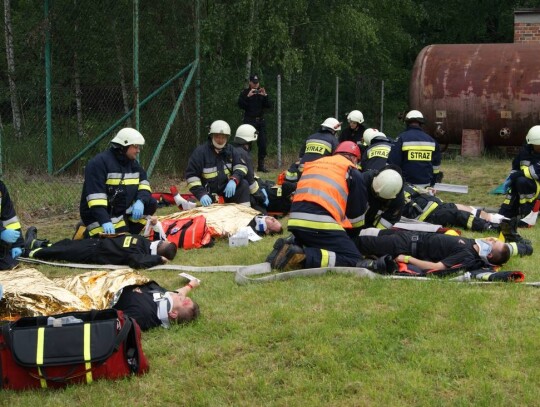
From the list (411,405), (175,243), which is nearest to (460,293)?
(411,405)

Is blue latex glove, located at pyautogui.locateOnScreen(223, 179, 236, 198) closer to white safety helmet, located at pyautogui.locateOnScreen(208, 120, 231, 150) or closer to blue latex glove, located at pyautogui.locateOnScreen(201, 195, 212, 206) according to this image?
blue latex glove, located at pyautogui.locateOnScreen(201, 195, 212, 206)

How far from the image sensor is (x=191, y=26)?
519 inches

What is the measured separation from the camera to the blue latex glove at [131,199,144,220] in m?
7.83

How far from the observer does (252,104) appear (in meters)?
14.1

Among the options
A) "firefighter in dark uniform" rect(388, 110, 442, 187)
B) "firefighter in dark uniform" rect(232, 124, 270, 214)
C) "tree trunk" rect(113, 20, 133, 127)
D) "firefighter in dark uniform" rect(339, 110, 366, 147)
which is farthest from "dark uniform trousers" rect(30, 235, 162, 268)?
"firefighter in dark uniform" rect(339, 110, 366, 147)

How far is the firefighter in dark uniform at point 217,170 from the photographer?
951 centimetres

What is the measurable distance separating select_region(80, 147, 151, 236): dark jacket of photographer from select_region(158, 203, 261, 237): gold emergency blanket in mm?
692

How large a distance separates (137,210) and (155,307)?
281cm

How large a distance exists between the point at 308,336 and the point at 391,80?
19916 millimetres

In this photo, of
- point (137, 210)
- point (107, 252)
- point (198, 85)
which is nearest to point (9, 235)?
point (107, 252)

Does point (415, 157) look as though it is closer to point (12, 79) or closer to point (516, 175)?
point (516, 175)

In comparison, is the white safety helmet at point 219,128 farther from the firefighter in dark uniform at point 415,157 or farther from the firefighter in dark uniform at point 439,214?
the firefighter in dark uniform at point 439,214

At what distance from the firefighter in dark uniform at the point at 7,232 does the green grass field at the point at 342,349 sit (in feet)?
6.05

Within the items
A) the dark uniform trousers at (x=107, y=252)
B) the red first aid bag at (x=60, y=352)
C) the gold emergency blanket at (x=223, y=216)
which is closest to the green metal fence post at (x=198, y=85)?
the gold emergency blanket at (x=223, y=216)
